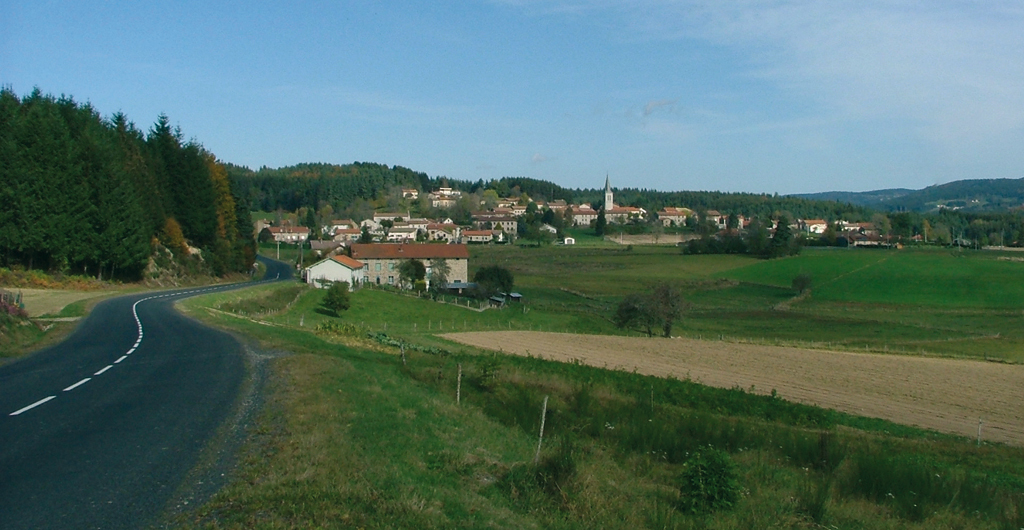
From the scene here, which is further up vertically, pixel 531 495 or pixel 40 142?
Answer: pixel 40 142

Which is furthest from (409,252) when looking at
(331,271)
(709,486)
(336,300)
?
(709,486)

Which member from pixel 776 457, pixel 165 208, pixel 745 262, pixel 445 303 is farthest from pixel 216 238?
pixel 745 262

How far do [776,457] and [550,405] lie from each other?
5.72m

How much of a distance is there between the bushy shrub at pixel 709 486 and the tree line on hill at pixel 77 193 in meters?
46.1

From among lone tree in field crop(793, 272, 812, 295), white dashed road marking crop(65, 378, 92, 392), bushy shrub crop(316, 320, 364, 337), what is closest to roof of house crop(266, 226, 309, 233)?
lone tree in field crop(793, 272, 812, 295)

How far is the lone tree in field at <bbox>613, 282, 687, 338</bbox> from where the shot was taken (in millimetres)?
53812

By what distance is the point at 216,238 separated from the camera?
233ft

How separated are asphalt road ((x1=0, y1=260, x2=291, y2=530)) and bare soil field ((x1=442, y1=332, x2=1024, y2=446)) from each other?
18.3 meters

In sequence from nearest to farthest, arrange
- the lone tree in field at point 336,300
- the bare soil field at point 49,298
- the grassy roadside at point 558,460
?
the grassy roadside at point 558,460
the bare soil field at point 49,298
the lone tree in field at point 336,300

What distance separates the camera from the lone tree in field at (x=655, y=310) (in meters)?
53.8

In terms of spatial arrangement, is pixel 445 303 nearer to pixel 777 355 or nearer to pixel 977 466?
pixel 777 355

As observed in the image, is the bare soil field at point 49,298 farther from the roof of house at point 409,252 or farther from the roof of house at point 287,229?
the roof of house at point 287,229

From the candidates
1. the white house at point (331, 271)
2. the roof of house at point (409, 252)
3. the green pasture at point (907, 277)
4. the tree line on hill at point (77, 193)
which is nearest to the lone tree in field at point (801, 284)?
the green pasture at point (907, 277)

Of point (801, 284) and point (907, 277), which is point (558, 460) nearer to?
point (801, 284)
